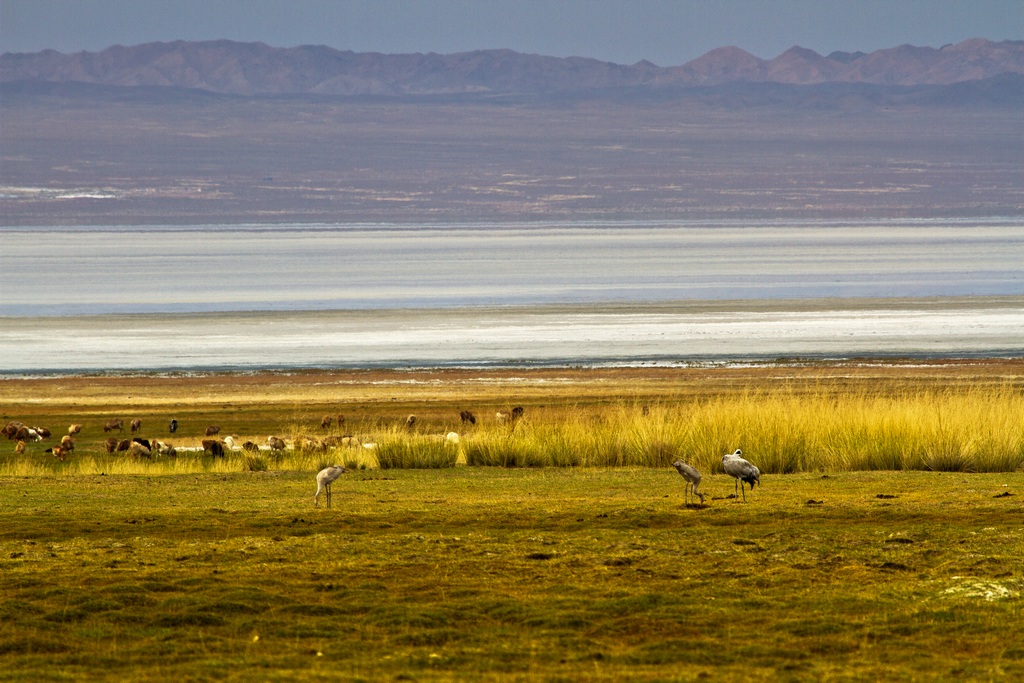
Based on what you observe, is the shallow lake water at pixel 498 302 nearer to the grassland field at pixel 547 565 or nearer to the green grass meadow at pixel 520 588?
the grassland field at pixel 547 565

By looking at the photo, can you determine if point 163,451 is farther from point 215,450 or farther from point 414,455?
point 414,455

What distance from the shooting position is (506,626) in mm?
7469

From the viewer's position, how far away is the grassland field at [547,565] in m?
6.93

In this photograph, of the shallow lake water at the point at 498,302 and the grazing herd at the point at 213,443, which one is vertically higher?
the shallow lake water at the point at 498,302

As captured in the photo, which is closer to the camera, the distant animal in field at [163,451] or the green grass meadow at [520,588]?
the green grass meadow at [520,588]

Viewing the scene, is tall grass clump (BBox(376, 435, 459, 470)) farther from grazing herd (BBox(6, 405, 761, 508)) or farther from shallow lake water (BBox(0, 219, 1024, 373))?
shallow lake water (BBox(0, 219, 1024, 373))

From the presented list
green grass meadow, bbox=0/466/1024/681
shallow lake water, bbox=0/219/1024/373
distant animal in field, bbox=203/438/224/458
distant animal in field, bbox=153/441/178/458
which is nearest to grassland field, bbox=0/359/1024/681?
green grass meadow, bbox=0/466/1024/681

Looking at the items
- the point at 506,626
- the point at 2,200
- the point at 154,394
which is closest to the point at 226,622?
the point at 506,626

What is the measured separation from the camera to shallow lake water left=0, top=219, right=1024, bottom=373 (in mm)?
44062

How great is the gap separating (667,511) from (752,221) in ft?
519

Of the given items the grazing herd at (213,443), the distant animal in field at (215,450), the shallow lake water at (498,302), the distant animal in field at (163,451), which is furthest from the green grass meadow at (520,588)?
the shallow lake water at (498,302)

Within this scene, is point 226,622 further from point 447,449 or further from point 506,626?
point 447,449

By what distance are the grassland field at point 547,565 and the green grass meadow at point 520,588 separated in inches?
0.8

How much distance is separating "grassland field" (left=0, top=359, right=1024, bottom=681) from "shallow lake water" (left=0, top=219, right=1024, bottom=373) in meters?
26.1
